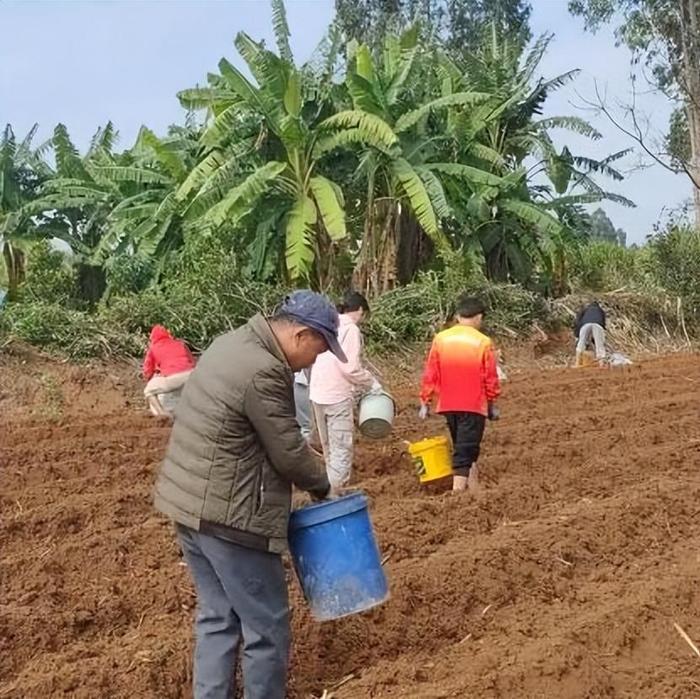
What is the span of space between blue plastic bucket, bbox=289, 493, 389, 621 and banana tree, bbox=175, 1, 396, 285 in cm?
1110

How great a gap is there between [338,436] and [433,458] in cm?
78

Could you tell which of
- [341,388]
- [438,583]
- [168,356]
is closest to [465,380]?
[341,388]

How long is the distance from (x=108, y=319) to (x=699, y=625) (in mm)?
11417

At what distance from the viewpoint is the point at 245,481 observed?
3.61 m

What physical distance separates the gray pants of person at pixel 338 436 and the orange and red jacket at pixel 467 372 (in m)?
0.67

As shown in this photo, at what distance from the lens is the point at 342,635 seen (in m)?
4.72

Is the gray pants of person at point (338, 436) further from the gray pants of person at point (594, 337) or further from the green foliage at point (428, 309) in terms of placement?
the gray pants of person at point (594, 337)

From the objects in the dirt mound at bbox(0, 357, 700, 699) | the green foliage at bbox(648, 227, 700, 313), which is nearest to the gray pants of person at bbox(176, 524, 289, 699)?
the dirt mound at bbox(0, 357, 700, 699)

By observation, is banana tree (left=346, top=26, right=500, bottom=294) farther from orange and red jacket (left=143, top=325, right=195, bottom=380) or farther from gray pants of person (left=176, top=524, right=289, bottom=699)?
gray pants of person (left=176, top=524, right=289, bottom=699)

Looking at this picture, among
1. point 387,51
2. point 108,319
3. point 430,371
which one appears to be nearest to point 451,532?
point 430,371

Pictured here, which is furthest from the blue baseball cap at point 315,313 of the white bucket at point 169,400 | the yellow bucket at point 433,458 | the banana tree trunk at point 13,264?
the banana tree trunk at point 13,264

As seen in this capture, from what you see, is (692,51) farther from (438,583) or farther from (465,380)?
(438,583)

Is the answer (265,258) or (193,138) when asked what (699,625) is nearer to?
(265,258)

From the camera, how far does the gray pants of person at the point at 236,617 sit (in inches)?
144
